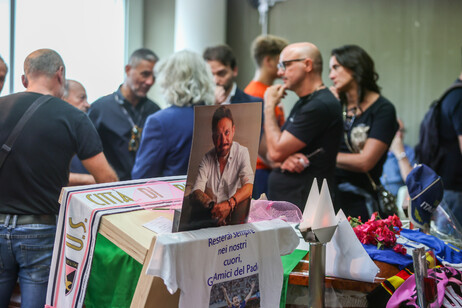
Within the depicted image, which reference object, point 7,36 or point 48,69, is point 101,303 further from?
point 7,36

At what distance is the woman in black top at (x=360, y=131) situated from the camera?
2.76m

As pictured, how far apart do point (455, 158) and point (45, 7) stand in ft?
6.91

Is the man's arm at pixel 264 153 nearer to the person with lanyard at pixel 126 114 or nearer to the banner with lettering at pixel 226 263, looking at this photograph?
the person with lanyard at pixel 126 114

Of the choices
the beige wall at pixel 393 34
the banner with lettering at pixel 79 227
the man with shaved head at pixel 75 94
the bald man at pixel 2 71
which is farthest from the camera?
the beige wall at pixel 393 34

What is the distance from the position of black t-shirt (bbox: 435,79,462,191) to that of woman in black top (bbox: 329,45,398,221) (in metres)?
0.25

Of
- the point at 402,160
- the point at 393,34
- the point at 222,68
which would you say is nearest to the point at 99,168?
the point at 222,68

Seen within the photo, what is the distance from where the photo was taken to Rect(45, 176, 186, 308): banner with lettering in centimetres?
133

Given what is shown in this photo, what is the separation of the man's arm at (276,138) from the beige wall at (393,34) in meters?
2.23

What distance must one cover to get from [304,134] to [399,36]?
3041mm

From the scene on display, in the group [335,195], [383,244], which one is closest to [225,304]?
[383,244]

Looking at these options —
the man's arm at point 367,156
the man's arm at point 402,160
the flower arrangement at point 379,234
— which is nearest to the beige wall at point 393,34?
the man's arm at point 402,160

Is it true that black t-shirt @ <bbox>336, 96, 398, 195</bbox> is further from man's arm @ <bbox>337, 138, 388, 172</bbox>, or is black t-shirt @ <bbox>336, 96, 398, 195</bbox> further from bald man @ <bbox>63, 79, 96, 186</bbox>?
bald man @ <bbox>63, 79, 96, 186</bbox>

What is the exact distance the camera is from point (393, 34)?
509 centimetres

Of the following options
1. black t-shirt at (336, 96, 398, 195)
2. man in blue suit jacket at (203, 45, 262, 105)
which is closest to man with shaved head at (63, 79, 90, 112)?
man in blue suit jacket at (203, 45, 262, 105)
